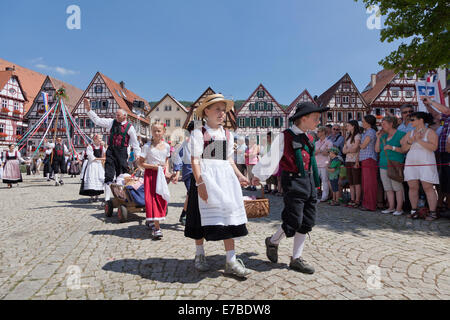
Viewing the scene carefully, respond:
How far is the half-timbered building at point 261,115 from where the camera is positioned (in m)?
41.6

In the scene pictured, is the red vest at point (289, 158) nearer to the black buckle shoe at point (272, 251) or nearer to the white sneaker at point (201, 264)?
the black buckle shoe at point (272, 251)

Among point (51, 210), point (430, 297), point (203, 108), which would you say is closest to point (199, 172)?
point (203, 108)

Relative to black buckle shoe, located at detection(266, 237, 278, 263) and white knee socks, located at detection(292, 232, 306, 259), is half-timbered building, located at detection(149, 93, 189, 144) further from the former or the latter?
white knee socks, located at detection(292, 232, 306, 259)

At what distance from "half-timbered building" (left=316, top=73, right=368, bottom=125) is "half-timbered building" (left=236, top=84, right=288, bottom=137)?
6896 mm

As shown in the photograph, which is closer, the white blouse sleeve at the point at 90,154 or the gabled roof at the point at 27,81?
the white blouse sleeve at the point at 90,154

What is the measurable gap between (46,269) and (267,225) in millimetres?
A: 3565

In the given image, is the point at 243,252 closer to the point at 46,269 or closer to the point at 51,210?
the point at 46,269

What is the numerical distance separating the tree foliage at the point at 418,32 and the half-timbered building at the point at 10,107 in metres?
44.5

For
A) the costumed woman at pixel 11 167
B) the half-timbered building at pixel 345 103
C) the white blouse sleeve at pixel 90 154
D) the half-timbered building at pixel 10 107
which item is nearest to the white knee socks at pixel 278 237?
the white blouse sleeve at pixel 90 154

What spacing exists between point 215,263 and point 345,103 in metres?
42.4

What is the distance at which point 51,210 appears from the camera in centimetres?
691

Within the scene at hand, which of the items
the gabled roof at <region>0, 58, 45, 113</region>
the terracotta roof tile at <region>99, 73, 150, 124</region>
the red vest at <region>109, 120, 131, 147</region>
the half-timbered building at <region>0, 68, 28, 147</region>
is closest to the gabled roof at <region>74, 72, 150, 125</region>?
the terracotta roof tile at <region>99, 73, 150, 124</region>

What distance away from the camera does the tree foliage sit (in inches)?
373

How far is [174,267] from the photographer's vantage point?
10.3 ft
